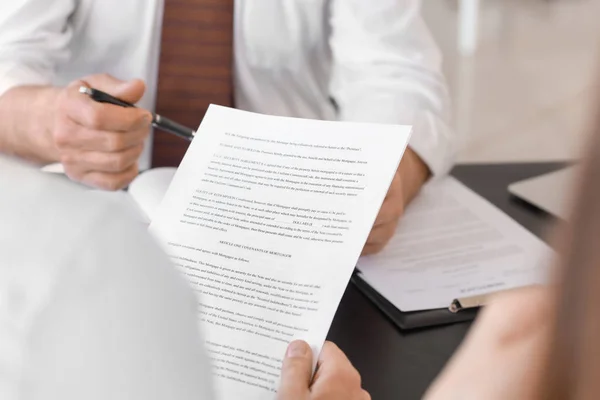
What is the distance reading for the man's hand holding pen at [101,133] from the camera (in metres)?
0.81

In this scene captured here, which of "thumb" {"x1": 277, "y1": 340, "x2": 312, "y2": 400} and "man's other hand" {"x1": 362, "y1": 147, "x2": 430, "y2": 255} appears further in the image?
"man's other hand" {"x1": 362, "y1": 147, "x2": 430, "y2": 255}

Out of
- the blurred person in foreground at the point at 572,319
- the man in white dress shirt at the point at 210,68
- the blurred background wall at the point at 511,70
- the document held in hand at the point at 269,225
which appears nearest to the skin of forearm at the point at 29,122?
the man in white dress shirt at the point at 210,68

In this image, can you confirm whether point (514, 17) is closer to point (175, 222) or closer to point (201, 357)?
point (175, 222)

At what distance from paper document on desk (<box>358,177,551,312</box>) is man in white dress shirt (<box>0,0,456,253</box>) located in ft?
0.18

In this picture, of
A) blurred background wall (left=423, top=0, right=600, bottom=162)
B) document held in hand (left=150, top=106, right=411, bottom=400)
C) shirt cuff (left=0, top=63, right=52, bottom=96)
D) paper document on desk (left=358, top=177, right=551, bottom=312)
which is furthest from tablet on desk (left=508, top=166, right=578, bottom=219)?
blurred background wall (left=423, top=0, right=600, bottom=162)

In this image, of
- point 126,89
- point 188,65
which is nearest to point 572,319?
point 126,89

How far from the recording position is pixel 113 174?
85cm

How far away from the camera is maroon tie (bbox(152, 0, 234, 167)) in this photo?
1.09 meters

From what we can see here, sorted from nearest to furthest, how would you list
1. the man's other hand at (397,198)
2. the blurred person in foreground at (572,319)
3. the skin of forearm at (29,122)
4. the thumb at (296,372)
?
the blurred person in foreground at (572,319) < the thumb at (296,372) < the man's other hand at (397,198) < the skin of forearm at (29,122)

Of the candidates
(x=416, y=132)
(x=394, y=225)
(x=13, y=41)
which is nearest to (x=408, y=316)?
(x=394, y=225)

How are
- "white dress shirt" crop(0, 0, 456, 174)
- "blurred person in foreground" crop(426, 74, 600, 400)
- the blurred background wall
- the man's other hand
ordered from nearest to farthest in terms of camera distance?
1. "blurred person in foreground" crop(426, 74, 600, 400)
2. the man's other hand
3. "white dress shirt" crop(0, 0, 456, 174)
4. the blurred background wall

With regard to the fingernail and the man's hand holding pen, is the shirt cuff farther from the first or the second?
the fingernail

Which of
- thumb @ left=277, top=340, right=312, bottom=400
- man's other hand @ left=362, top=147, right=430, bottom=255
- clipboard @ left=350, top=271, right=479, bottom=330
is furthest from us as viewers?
man's other hand @ left=362, top=147, right=430, bottom=255

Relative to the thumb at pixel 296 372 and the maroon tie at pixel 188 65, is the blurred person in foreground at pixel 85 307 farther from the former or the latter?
the maroon tie at pixel 188 65
